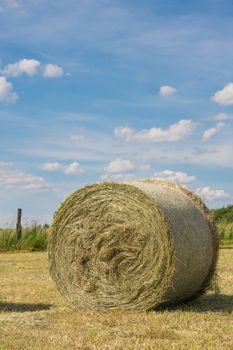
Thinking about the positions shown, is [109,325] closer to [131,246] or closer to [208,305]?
[131,246]

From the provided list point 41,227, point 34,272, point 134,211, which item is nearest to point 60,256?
point 134,211

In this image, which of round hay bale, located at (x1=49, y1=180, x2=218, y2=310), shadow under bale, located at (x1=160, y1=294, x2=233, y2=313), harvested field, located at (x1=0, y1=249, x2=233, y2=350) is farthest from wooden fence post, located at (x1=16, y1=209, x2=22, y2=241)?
round hay bale, located at (x1=49, y1=180, x2=218, y2=310)

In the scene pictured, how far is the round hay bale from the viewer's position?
27.5 feet

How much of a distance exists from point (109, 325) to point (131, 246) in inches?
56.5

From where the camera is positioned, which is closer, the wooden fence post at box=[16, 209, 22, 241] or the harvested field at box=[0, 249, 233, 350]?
the harvested field at box=[0, 249, 233, 350]

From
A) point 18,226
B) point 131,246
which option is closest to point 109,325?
point 131,246

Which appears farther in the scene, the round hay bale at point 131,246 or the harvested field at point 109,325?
the round hay bale at point 131,246

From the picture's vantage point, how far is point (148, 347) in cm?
630

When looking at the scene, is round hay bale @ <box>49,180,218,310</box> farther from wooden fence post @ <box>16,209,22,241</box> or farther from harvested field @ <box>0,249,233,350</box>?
wooden fence post @ <box>16,209,22,241</box>

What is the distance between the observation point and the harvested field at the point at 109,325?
6504mm

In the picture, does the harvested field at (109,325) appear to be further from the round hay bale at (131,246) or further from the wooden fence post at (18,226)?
the wooden fence post at (18,226)

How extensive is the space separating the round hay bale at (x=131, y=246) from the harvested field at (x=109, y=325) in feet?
0.94

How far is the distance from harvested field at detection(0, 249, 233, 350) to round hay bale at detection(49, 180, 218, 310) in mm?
288

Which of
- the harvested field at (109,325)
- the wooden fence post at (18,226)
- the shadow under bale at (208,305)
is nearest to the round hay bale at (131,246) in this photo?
the shadow under bale at (208,305)
